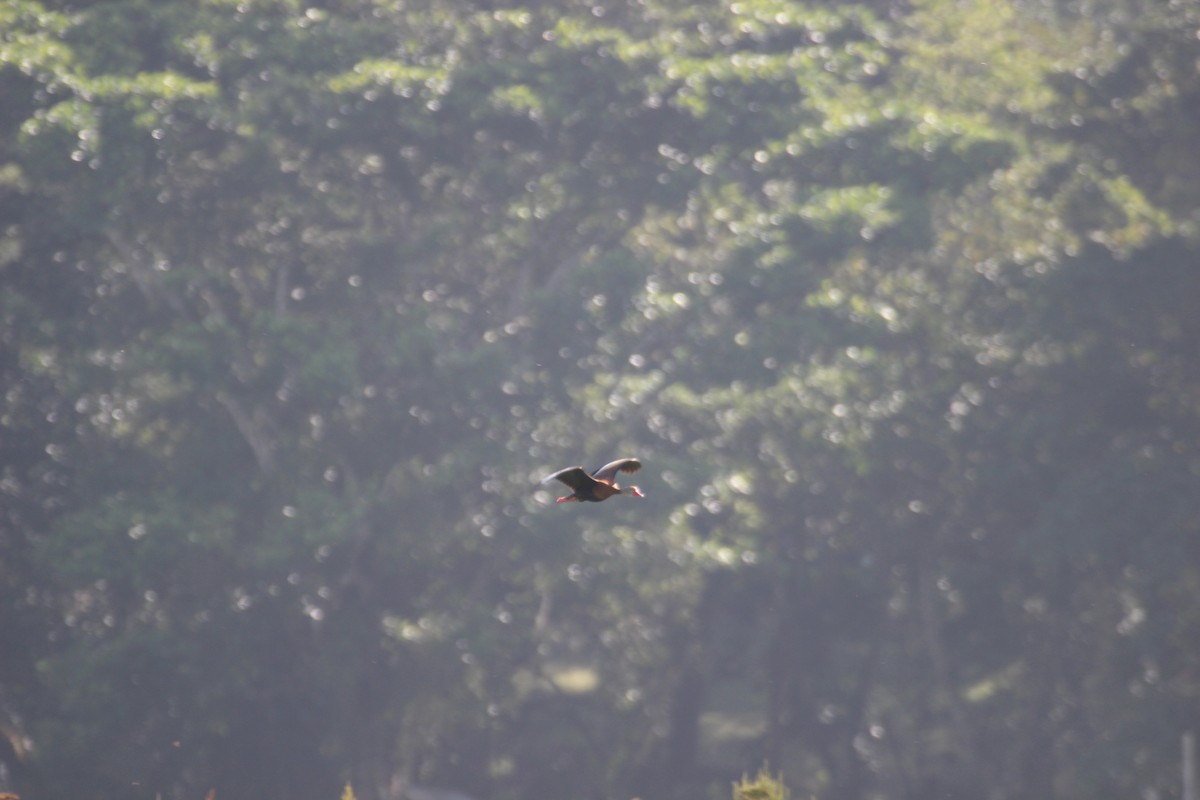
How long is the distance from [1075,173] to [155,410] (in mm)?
13530

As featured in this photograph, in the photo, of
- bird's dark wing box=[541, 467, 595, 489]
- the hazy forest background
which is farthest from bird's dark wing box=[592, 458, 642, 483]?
the hazy forest background

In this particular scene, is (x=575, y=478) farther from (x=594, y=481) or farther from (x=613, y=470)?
(x=613, y=470)

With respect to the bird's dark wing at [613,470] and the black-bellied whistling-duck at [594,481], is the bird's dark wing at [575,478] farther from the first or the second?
the bird's dark wing at [613,470]

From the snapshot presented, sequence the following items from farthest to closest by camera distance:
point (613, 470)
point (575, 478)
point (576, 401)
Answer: point (576, 401) < point (613, 470) < point (575, 478)

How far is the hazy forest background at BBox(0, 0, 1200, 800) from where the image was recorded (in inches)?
756

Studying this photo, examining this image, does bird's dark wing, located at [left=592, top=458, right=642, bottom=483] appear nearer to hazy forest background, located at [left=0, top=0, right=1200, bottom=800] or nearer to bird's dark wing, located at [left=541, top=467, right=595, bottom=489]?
bird's dark wing, located at [left=541, top=467, right=595, bottom=489]

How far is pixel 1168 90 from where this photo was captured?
2228 cm

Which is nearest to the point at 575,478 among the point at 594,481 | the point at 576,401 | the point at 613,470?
the point at 594,481

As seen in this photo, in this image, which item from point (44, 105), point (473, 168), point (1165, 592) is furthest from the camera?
point (473, 168)

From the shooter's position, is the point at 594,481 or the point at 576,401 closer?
the point at 594,481

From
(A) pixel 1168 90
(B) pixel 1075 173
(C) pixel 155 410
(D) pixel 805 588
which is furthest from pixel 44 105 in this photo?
(A) pixel 1168 90

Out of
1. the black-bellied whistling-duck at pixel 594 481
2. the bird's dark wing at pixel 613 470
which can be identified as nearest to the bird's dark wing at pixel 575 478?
the black-bellied whistling-duck at pixel 594 481

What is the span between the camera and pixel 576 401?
2159 centimetres

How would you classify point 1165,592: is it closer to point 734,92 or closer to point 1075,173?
point 1075,173
